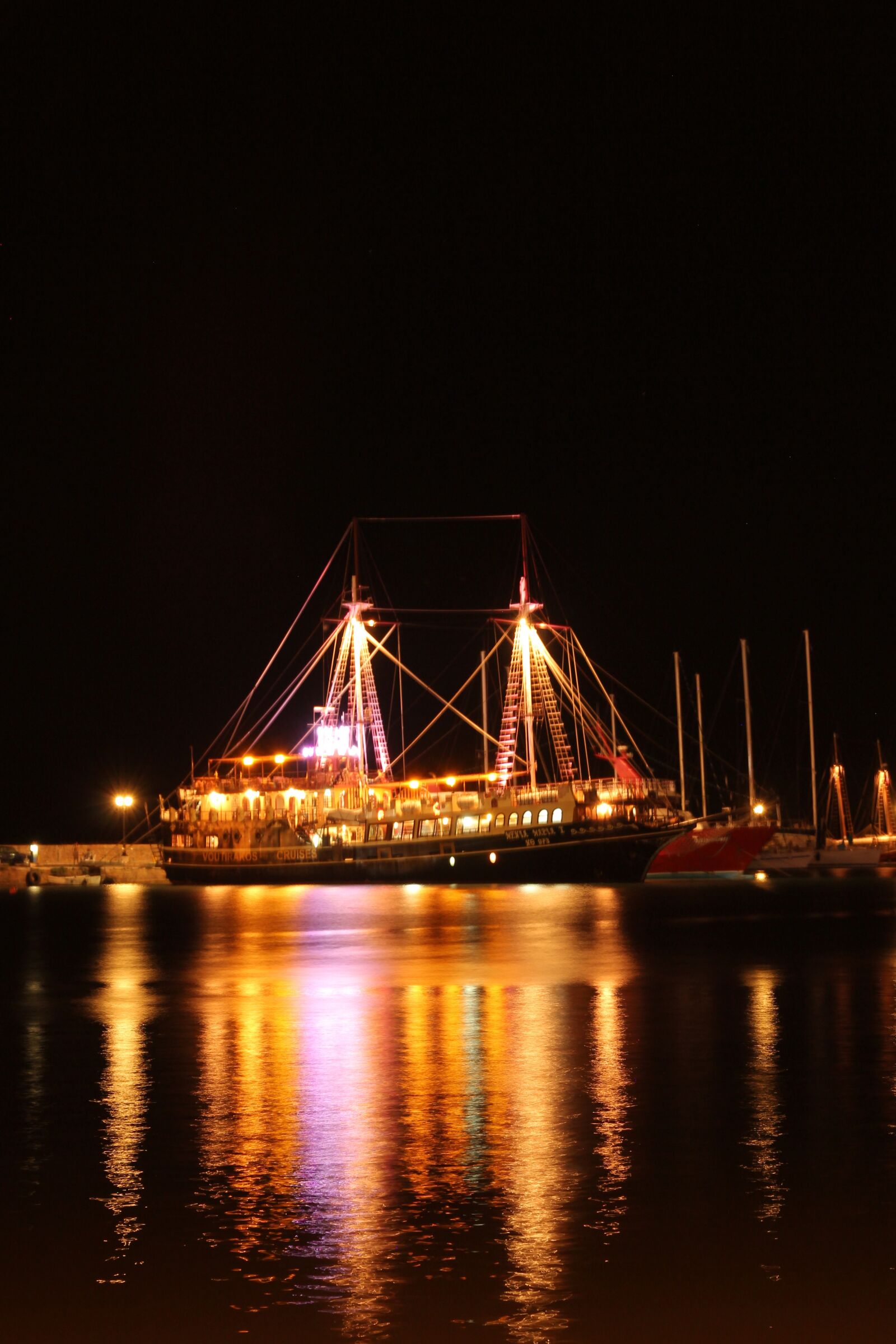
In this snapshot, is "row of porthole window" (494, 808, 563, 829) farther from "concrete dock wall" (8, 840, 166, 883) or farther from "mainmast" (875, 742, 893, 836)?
"mainmast" (875, 742, 893, 836)

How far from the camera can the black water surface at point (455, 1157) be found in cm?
1047

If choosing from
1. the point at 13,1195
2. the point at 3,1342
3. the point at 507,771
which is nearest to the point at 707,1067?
the point at 13,1195

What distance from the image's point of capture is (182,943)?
50844 mm

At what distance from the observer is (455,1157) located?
1492cm

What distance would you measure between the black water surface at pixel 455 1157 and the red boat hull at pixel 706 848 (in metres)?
70.0

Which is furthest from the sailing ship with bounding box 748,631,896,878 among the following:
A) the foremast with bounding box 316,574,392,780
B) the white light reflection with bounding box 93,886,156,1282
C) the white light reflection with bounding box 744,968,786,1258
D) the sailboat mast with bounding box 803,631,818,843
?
the white light reflection with bounding box 744,968,786,1258

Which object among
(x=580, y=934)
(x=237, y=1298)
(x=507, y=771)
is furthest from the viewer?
(x=507, y=771)

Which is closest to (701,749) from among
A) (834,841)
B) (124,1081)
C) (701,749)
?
(701,749)

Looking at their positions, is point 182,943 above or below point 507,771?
below

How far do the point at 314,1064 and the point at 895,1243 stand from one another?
35.3ft

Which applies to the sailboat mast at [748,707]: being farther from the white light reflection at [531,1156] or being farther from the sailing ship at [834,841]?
the white light reflection at [531,1156]

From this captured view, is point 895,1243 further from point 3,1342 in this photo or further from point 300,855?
point 300,855

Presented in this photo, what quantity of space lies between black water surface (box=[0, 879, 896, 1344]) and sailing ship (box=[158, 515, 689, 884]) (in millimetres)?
59213

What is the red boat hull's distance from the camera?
104500 millimetres
